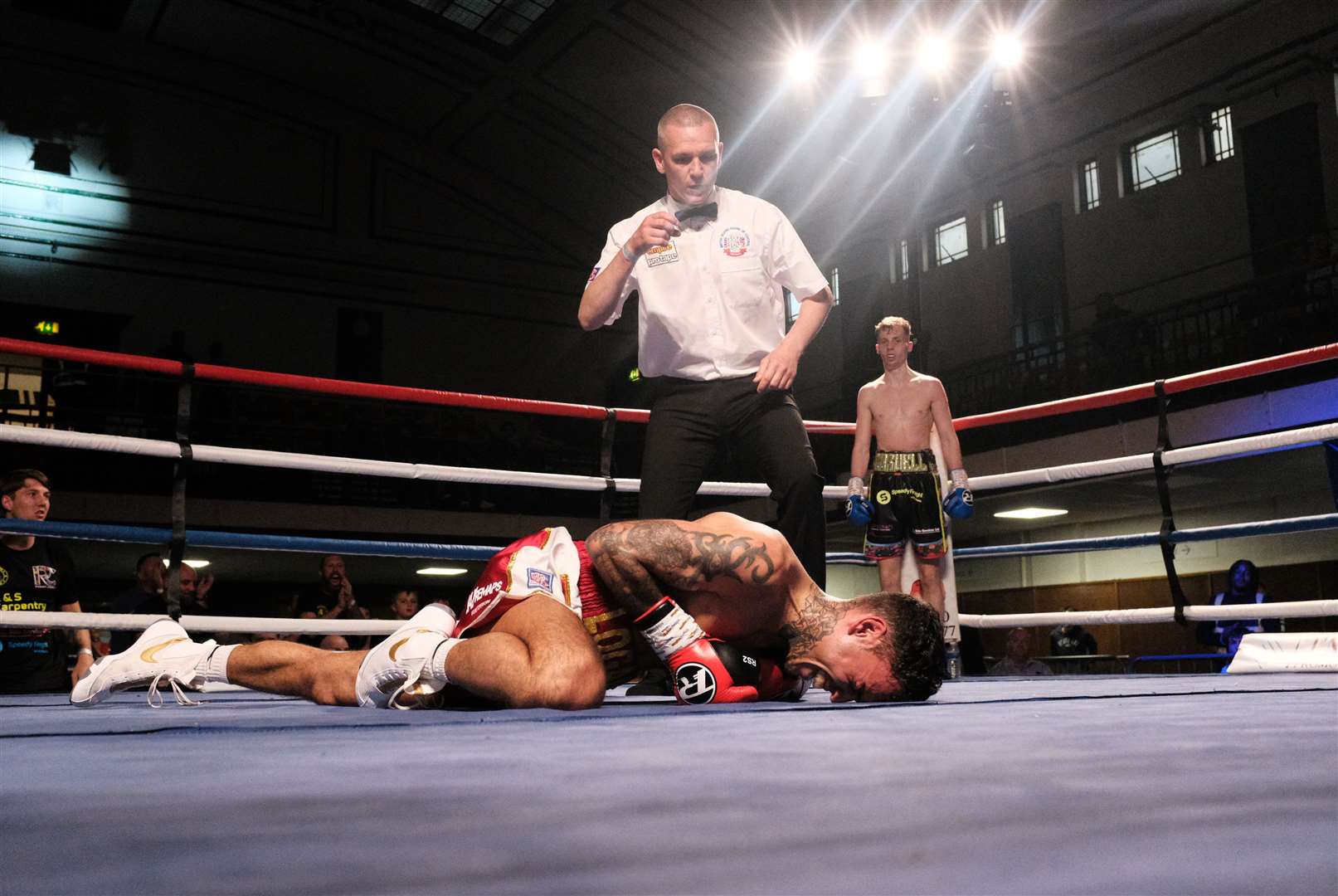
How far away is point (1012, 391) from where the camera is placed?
10398 mm

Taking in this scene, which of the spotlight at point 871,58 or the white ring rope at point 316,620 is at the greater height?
the spotlight at point 871,58

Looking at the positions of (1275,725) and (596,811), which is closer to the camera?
(596,811)

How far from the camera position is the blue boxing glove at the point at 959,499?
10.7 ft

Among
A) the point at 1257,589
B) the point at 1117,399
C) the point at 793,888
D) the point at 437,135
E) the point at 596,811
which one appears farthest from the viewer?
the point at 437,135

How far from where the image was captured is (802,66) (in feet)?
29.2

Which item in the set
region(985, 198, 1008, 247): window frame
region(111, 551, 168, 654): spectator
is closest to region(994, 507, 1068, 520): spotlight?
region(985, 198, 1008, 247): window frame

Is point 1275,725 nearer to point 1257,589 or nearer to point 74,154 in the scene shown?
point 1257,589

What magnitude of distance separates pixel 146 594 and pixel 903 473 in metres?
2.85

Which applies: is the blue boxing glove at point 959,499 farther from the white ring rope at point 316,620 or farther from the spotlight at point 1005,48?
the spotlight at point 1005,48

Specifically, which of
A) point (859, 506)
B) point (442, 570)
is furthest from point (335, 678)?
point (442, 570)

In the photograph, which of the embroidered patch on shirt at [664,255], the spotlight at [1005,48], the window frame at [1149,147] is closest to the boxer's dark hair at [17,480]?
the embroidered patch on shirt at [664,255]

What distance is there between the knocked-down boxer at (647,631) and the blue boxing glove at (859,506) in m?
1.49

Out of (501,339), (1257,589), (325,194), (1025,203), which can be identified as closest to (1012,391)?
(1025,203)

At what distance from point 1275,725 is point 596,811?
90cm
